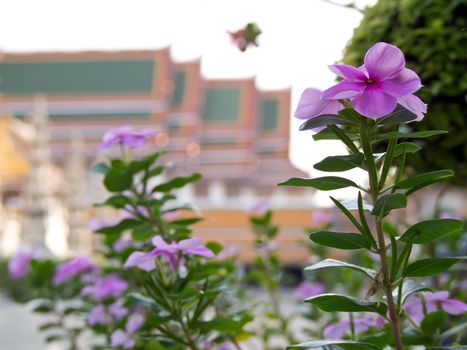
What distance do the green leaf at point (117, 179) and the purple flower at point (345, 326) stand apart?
450 millimetres

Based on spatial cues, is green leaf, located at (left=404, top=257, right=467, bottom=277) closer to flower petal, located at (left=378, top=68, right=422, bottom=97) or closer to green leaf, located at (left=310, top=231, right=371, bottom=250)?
A: green leaf, located at (left=310, top=231, right=371, bottom=250)

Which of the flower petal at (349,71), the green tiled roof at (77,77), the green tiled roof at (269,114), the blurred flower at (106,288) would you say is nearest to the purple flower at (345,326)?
the flower petal at (349,71)

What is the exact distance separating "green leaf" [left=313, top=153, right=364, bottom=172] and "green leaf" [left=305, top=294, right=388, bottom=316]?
139 mm

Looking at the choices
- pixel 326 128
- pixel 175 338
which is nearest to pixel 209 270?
pixel 175 338

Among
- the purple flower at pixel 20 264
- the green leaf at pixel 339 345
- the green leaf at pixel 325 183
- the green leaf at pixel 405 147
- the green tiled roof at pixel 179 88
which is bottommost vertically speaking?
the purple flower at pixel 20 264

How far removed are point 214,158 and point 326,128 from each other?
2094 cm

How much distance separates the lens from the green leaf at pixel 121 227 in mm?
1238

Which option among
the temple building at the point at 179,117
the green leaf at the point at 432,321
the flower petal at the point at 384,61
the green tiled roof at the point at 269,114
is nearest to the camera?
the flower petal at the point at 384,61

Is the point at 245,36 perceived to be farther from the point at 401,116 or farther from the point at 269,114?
the point at 269,114

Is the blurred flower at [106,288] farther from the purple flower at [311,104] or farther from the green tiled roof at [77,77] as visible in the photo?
the green tiled roof at [77,77]

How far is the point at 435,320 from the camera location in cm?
94

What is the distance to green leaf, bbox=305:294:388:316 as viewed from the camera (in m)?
0.72

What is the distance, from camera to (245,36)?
4.05 feet

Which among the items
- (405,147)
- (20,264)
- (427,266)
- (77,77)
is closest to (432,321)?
(427,266)
